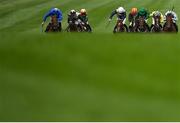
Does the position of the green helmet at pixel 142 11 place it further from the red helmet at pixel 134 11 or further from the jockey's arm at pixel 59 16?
the jockey's arm at pixel 59 16

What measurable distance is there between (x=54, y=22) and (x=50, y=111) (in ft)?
3.68

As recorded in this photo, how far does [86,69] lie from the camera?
16.4ft

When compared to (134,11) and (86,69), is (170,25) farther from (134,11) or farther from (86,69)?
(86,69)

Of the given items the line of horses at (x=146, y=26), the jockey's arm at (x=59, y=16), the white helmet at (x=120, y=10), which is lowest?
the line of horses at (x=146, y=26)

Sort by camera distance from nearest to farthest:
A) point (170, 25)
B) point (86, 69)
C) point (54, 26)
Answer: point (86, 69) < point (170, 25) < point (54, 26)

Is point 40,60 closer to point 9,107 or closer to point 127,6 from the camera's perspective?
point 9,107

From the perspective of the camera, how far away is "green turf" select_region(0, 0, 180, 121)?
4.77 meters

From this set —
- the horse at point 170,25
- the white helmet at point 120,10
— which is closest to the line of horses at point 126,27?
the horse at point 170,25

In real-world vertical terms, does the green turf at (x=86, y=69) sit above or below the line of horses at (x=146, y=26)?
below

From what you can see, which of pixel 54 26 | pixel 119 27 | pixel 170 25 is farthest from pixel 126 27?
pixel 54 26

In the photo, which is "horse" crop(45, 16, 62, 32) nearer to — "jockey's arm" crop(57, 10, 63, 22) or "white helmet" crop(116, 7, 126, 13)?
"jockey's arm" crop(57, 10, 63, 22)

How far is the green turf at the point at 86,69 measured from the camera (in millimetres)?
4773

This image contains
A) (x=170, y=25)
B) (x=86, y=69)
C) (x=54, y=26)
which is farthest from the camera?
(x=54, y=26)

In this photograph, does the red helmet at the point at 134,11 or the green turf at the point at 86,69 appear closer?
the green turf at the point at 86,69
